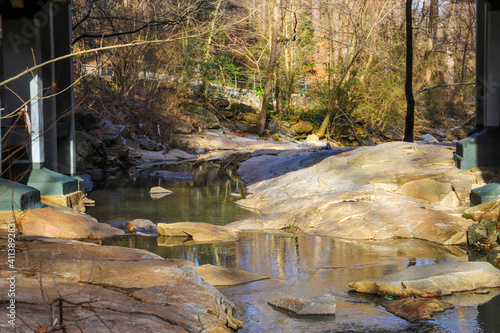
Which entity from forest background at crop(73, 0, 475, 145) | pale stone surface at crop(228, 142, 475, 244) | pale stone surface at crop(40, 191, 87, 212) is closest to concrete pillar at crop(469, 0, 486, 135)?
pale stone surface at crop(228, 142, 475, 244)

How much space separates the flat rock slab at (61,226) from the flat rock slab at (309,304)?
3595mm

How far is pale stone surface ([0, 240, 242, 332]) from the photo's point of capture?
3412mm

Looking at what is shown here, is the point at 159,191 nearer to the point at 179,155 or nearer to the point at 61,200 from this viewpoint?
the point at 61,200

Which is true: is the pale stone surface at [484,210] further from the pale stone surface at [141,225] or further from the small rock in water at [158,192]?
the small rock in water at [158,192]

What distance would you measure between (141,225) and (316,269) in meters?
3.34

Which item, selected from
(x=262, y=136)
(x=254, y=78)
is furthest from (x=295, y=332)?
(x=254, y=78)

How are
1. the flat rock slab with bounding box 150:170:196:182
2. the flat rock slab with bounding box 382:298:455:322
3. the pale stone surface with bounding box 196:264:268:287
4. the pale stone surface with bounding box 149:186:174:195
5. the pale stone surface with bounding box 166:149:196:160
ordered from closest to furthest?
1. the flat rock slab with bounding box 382:298:455:322
2. the pale stone surface with bounding box 196:264:268:287
3. the pale stone surface with bounding box 149:186:174:195
4. the flat rock slab with bounding box 150:170:196:182
5. the pale stone surface with bounding box 166:149:196:160

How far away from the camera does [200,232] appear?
752 centimetres

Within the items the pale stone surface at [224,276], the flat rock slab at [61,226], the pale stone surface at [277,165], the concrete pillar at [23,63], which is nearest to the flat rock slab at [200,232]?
the flat rock slab at [61,226]

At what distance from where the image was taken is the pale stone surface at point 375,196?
7.68 m

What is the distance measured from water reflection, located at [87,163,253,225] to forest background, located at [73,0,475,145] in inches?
233

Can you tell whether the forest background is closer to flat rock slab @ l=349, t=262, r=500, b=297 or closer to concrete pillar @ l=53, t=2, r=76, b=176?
concrete pillar @ l=53, t=2, r=76, b=176

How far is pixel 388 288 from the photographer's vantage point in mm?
4977

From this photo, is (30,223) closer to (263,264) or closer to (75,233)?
(75,233)
